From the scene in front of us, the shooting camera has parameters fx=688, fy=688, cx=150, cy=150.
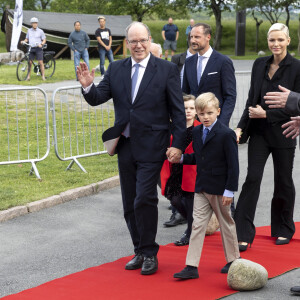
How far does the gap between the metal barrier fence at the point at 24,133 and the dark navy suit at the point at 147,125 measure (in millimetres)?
4112

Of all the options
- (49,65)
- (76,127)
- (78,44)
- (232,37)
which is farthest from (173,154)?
(232,37)

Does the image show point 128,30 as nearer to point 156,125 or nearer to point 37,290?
point 156,125

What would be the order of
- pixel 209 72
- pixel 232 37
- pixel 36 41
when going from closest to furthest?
pixel 209 72
pixel 36 41
pixel 232 37

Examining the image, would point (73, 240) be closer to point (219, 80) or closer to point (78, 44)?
point (219, 80)

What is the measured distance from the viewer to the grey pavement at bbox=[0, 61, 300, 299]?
18.3 feet

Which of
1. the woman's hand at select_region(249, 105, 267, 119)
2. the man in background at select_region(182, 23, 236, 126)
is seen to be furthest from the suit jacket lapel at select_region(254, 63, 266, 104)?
the man in background at select_region(182, 23, 236, 126)

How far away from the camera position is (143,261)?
5773mm

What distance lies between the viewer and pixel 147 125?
5.64 metres

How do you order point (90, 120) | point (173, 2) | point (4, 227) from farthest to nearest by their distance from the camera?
point (173, 2), point (90, 120), point (4, 227)

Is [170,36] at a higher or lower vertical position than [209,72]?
lower

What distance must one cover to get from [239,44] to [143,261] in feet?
151

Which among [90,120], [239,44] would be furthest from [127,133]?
[239,44]

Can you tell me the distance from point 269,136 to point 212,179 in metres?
1.13

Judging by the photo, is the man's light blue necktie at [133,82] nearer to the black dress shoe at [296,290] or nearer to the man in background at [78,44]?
the black dress shoe at [296,290]
